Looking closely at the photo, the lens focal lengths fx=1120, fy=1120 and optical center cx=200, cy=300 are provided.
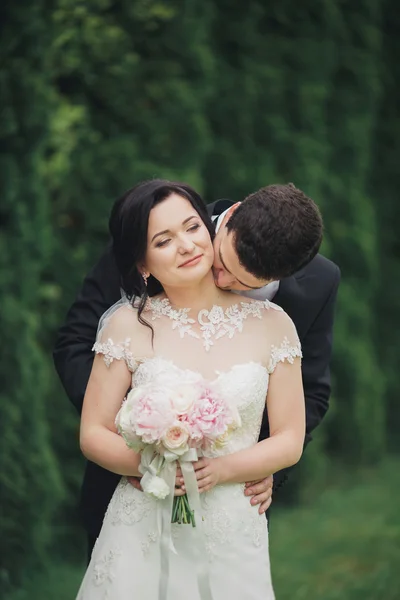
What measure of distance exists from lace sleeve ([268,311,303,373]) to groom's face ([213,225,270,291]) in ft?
0.57

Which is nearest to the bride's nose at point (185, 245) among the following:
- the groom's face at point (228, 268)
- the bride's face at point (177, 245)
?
the bride's face at point (177, 245)

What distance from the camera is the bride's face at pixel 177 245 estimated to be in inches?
133

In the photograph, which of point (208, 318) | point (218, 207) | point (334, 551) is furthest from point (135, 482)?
point (334, 551)

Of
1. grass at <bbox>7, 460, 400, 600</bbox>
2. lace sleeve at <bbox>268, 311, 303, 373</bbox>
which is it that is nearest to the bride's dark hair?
lace sleeve at <bbox>268, 311, 303, 373</bbox>

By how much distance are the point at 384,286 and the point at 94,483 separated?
604cm

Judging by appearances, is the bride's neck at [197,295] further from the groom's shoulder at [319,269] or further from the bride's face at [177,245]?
the groom's shoulder at [319,269]

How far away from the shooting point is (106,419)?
3.46m

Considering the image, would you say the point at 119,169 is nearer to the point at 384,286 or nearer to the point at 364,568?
the point at 364,568

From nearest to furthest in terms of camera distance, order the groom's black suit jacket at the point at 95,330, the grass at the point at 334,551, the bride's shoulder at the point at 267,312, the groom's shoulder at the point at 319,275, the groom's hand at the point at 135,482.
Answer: the groom's hand at the point at 135,482
the bride's shoulder at the point at 267,312
the groom's black suit jacket at the point at 95,330
the groom's shoulder at the point at 319,275
the grass at the point at 334,551

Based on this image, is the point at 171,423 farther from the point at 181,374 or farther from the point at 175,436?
the point at 181,374

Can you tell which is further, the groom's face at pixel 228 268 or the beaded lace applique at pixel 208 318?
the beaded lace applique at pixel 208 318

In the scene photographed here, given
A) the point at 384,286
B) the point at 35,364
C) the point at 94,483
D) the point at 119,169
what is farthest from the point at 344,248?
the point at 94,483

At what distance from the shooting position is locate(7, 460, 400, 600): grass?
18.9ft

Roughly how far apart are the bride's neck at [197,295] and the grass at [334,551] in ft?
7.68
